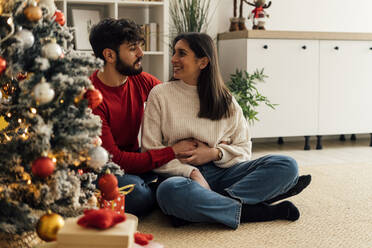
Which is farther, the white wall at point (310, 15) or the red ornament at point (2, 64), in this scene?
the white wall at point (310, 15)

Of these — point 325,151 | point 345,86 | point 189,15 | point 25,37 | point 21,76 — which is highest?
point 189,15

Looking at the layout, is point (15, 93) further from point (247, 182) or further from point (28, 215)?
point (247, 182)

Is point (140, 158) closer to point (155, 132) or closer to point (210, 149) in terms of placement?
point (155, 132)

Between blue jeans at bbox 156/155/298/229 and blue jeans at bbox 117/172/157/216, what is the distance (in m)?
0.11

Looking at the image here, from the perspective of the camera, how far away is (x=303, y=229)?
2016 millimetres

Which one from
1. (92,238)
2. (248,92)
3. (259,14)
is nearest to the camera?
(92,238)

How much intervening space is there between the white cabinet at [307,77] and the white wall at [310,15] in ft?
0.76

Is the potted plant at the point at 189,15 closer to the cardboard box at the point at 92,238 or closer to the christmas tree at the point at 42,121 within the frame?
the christmas tree at the point at 42,121

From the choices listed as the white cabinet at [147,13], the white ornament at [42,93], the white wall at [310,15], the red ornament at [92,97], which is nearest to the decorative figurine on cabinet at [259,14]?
the white wall at [310,15]

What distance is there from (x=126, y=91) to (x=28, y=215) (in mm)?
1035

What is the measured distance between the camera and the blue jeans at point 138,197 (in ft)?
6.88

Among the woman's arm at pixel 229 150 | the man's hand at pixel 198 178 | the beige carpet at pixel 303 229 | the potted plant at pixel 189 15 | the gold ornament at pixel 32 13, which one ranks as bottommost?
the beige carpet at pixel 303 229

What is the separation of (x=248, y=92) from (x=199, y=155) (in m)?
1.66

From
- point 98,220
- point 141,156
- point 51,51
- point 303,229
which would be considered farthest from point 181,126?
point 98,220
